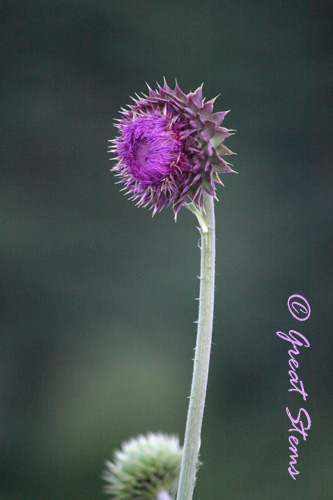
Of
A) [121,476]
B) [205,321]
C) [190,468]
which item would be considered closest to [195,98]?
[205,321]

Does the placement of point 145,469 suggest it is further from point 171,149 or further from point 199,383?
point 171,149

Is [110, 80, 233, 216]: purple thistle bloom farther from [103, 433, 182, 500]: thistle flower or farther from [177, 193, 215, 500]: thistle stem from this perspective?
[103, 433, 182, 500]: thistle flower

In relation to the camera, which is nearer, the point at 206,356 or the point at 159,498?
the point at 206,356

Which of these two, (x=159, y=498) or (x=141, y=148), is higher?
(x=141, y=148)

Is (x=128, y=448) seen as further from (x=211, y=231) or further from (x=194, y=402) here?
(x=211, y=231)

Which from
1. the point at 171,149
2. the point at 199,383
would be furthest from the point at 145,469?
the point at 171,149

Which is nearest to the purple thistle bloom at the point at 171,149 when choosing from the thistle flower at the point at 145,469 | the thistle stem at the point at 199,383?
the thistle stem at the point at 199,383

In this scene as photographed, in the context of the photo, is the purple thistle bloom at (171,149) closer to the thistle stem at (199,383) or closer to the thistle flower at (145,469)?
the thistle stem at (199,383)
